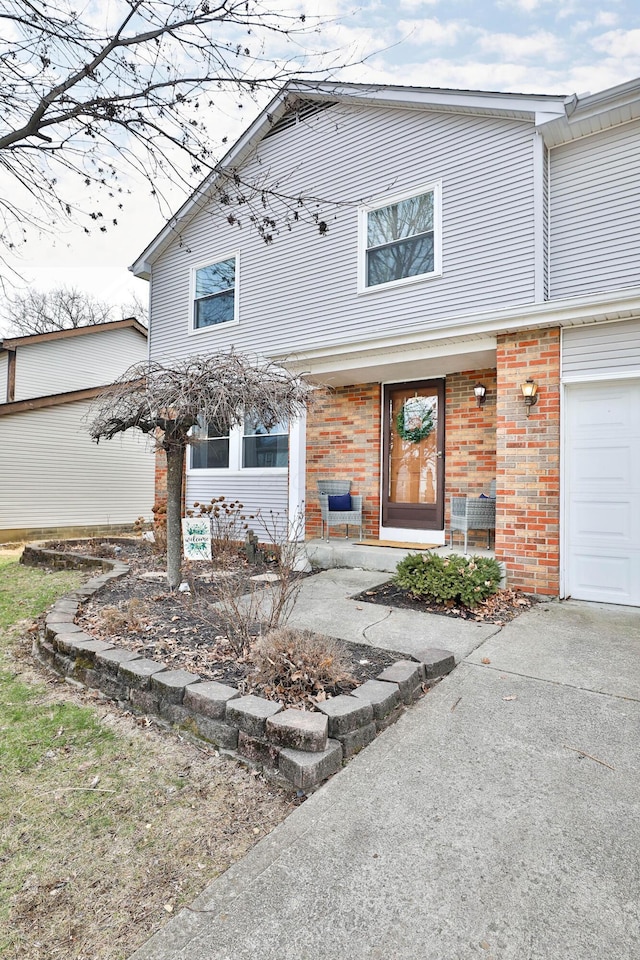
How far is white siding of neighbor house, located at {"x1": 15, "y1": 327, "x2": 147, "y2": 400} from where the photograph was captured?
13953 mm

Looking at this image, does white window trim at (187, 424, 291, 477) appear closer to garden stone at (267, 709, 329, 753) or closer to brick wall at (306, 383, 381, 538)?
brick wall at (306, 383, 381, 538)

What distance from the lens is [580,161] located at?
6.27m

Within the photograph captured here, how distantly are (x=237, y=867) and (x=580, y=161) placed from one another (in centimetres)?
762

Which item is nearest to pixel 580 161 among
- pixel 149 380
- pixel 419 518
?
pixel 419 518

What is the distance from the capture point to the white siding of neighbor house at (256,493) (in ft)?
27.9

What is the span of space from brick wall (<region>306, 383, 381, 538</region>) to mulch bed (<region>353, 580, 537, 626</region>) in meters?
2.47

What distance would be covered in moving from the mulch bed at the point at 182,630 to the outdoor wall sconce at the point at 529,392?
3.28 m

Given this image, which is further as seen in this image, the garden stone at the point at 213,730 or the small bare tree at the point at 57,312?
the small bare tree at the point at 57,312

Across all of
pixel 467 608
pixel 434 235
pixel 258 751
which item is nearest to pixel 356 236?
pixel 434 235

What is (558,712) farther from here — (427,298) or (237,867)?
(427,298)

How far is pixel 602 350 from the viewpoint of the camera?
5.36 metres

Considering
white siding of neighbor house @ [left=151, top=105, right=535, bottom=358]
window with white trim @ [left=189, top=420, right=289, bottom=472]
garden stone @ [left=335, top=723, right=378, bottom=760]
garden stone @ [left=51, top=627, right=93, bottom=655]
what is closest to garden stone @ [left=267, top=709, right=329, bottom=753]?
garden stone @ [left=335, top=723, right=378, bottom=760]

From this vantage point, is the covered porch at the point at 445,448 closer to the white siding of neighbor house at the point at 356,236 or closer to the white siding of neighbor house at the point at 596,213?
the white siding of neighbor house at the point at 356,236

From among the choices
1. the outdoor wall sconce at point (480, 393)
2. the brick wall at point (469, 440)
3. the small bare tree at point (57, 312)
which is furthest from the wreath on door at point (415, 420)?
the small bare tree at point (57, 312)
